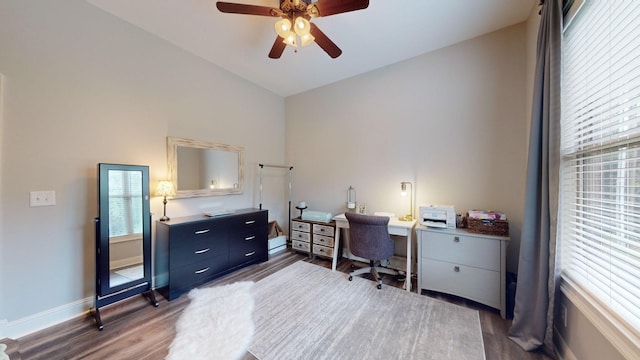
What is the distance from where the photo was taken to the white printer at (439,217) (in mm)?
2385

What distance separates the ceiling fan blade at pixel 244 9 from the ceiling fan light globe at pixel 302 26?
0.19m

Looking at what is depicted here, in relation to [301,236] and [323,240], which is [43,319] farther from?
[323,240]

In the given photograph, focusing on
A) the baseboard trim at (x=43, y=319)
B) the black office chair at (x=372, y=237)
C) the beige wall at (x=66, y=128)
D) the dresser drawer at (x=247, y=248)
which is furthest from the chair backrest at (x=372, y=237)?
the baseboard trim at (x=43, y=319)

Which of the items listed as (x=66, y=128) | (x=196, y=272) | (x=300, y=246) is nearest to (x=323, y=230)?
(x=300, y=246)

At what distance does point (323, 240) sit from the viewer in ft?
11.2

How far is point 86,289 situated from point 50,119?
1.62m

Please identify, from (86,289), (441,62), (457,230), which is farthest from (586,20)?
(86,289)

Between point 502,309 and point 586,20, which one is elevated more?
point 586,20

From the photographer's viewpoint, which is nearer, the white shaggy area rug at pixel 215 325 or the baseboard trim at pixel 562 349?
the baseboard trim at pixel 562 349

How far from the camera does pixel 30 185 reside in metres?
1.83

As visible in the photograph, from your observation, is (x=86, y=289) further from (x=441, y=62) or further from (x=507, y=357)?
(x=441, y=62)

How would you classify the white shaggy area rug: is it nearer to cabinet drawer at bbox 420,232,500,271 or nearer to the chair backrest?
the chair backrest

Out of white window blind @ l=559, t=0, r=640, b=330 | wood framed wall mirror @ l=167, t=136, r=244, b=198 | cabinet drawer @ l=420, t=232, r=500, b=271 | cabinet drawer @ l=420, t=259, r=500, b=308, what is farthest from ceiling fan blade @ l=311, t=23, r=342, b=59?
cabinet drawer @ l=420, t=259, r=500, b=308

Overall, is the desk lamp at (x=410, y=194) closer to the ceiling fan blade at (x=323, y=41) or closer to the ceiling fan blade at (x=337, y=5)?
the ceiling fan blade at (x=323, y=41)
